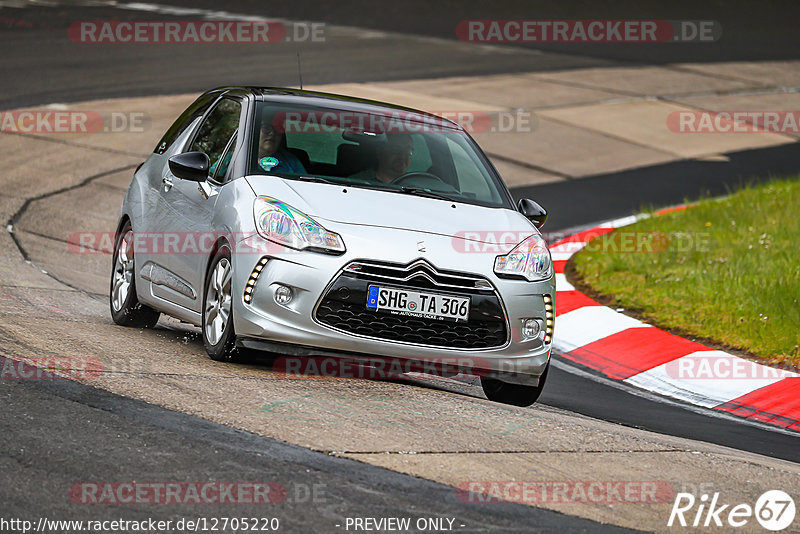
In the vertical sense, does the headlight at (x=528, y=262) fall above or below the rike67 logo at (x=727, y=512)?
above

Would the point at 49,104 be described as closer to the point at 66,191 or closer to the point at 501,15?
the point at 66,191

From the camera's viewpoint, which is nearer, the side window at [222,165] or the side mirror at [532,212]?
the side window at [222,165]

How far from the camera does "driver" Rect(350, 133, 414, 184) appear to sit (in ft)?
24.2

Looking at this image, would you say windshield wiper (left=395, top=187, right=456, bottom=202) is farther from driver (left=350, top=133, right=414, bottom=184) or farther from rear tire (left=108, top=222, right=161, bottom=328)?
rear tire (left=108, top=222, right=161, bottom=328)

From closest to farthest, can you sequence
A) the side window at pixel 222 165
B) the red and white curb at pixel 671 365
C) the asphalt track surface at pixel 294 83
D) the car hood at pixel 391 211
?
1. the asphalt track surface at pixel 294 83
2. the car hood at pixel 391 211
3. the side window at pixel 222 165
4. the red and white curb at pixel 671 365

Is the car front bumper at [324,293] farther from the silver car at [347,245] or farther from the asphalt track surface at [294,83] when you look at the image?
the asphalt track surface at [294,83]

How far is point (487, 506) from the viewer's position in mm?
4758

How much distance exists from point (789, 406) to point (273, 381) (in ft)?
11.3

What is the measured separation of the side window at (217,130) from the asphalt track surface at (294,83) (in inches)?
89.9

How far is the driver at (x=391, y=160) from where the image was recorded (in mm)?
7367

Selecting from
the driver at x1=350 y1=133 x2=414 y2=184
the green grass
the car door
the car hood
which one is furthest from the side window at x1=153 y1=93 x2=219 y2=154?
the green grass

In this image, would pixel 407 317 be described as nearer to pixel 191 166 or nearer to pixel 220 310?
pixel 220 310

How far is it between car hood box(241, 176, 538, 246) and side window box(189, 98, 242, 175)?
75cm

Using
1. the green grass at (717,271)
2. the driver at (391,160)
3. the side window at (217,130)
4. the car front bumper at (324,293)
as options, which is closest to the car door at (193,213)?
the side window at (217,130)
